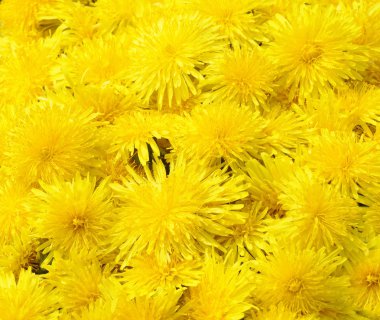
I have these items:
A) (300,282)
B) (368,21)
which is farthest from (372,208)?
(368,21)

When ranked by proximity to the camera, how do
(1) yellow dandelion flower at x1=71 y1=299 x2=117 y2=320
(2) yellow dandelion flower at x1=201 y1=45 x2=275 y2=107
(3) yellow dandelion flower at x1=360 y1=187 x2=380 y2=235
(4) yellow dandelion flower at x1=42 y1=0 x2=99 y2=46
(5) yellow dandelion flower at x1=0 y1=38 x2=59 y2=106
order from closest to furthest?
(1) yellow dandelion flower at x1=71 y1=299 x2=117 y2=320
(3) yellow dandelion flower at x1=360 y1=187 x2=380 y2=235
(2) yellow dandelion flower at x1=201 y1=45 x2=275 y2=107
(5) yellow dandelion flower at x1=0 y1=38 x2=59 y2=106
(4) yellow dandelion flower at x1=42 y1=0 x2=99 y2=46

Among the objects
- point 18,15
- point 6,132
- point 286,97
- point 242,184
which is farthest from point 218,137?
point 18,15

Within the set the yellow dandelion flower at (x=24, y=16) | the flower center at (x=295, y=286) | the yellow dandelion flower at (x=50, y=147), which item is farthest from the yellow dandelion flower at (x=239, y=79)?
the yellow dandelion flower at (x=24, y=16)

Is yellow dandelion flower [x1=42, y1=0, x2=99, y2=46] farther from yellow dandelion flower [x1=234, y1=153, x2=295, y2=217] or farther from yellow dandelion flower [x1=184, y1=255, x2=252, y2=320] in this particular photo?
yellow dandelion flower [x1=184, y1=255, x2=252, y2=320]

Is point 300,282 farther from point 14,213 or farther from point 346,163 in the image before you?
point 14,213

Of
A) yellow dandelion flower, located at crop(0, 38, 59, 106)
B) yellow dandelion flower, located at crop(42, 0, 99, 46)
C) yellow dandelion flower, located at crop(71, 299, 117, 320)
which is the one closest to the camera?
yellow dandelion flower, located at crop(71, 299, 117, 320)

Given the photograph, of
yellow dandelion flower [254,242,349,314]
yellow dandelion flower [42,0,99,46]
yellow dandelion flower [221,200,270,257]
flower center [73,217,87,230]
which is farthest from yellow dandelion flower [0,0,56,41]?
yellow dandelion flower [254,242,349,314]
